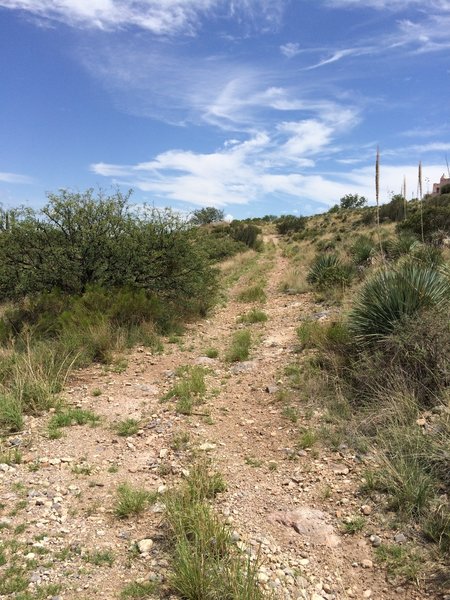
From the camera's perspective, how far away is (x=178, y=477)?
4371 millimetres

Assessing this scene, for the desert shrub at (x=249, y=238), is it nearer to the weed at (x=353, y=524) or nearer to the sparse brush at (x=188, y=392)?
the sparse brush at (x=188, y=392)

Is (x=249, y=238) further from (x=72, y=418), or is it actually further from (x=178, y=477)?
(x=178, y=477)

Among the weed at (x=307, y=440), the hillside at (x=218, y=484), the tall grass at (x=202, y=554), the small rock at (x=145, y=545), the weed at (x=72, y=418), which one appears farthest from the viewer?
the weed at (x=72, y=418)

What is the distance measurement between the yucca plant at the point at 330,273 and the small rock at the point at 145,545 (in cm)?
924

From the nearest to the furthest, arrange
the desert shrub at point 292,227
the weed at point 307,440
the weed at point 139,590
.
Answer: the weed at point 139,590 → the weed at point 307,440 → the desert shrub at point 292,227

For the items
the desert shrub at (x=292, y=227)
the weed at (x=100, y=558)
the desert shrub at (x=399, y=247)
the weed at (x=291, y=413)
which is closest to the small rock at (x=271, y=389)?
the weed at (x=291, y=413)

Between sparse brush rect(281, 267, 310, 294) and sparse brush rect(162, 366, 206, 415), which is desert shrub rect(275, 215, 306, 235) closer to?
sparse brush rect(281, 267, 310, 294)

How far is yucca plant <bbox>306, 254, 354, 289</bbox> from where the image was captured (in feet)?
39.4

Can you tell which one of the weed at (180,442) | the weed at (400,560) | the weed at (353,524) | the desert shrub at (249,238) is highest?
the desert shrub at (249,238)

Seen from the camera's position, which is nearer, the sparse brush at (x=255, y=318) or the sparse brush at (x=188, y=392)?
the sparse brush at (x=188, y=392)

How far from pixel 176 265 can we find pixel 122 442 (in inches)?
261

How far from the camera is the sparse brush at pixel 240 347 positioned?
786 centimetres

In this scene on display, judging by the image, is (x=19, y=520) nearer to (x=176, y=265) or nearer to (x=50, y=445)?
(x=50, y=445)

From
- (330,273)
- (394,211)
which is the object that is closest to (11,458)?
(330,273)
